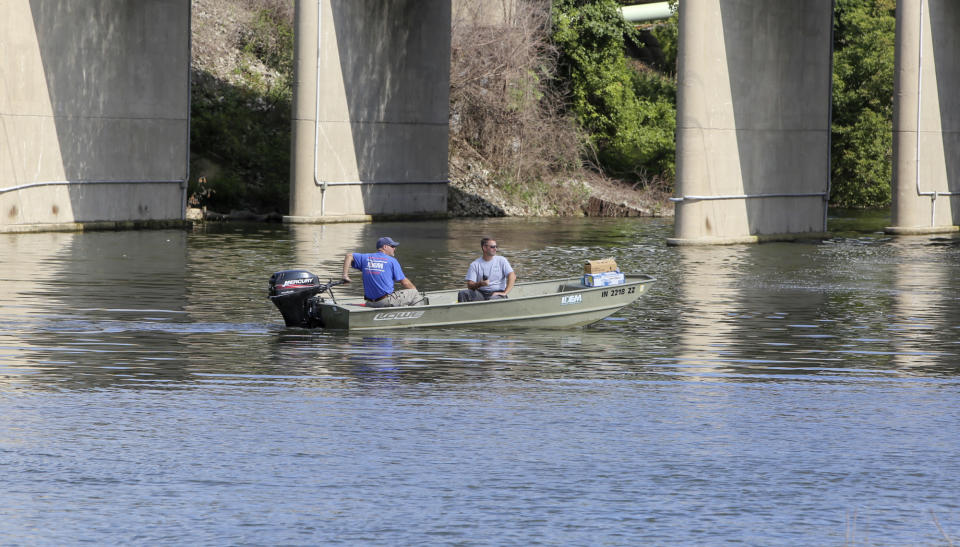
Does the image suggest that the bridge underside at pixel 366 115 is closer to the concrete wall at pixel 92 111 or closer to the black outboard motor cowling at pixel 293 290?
the concrete wall at pixel 92 111

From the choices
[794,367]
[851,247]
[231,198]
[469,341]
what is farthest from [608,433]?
[231,198]

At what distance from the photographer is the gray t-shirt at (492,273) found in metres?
20.0

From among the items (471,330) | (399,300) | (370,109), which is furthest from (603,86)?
(399,300)

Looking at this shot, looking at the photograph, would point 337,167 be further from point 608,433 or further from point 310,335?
point 608,433

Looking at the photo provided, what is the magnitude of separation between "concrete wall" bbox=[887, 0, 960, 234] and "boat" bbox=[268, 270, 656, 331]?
21957mm

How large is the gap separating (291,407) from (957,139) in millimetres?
32551

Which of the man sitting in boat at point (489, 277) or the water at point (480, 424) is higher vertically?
the man sitting in boat at point (489, 277)

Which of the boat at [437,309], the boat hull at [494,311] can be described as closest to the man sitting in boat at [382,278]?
the boat at [437,309]

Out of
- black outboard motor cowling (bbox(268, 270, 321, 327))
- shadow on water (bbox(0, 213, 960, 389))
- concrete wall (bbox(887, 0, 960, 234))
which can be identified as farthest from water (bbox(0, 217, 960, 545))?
concrete wall (bbox(887, 0, 960, 234))

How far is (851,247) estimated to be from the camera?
36844 mm

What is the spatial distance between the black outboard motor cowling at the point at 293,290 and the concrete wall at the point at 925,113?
25.4 m

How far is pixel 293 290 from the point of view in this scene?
19.0 meters

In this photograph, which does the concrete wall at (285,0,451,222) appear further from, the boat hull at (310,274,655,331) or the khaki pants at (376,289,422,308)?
the khaki pants at (376,289,422,308)

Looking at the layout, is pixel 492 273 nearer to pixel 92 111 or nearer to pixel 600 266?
pixel 600 266
